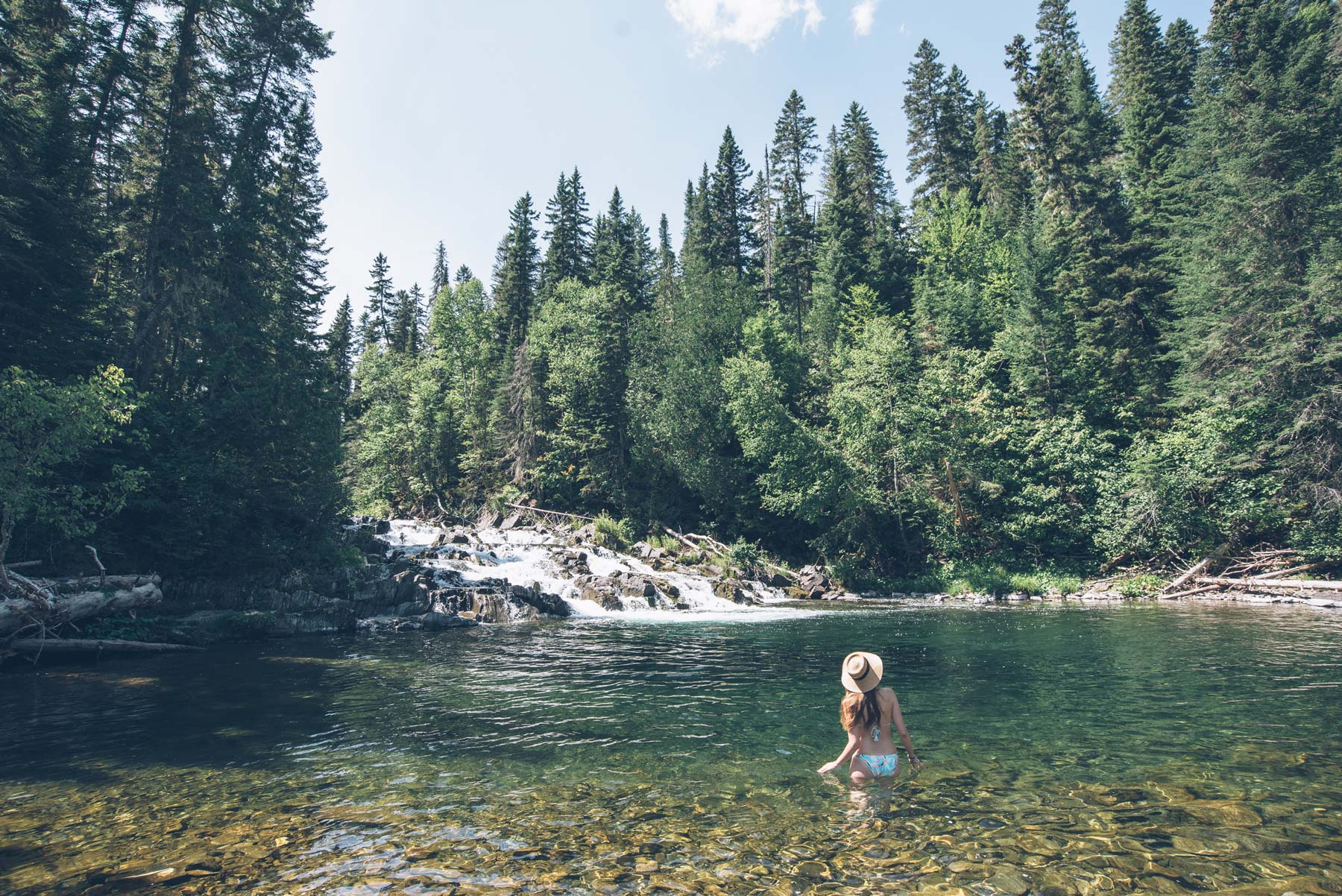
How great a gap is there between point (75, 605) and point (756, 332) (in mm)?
37687

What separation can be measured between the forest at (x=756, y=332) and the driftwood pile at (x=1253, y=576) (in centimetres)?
96

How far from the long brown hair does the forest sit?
735 inches

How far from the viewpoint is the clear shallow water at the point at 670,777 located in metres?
5.35

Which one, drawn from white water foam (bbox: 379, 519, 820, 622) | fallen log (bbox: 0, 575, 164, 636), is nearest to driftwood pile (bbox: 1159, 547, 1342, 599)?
white water foam (bbox: 379, 519, 820, 622)

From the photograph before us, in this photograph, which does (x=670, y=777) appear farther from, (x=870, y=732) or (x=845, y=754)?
(x=870, y=732)

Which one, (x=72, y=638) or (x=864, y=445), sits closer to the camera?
(x=72, y=638)

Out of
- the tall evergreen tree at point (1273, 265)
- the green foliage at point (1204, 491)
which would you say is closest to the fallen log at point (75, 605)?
the green foliage at point (1204, 491)

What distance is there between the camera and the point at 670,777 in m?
7.76

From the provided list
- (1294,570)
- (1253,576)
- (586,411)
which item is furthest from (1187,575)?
(586,411)

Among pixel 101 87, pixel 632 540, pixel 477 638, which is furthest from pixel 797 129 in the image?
pixel 477 638

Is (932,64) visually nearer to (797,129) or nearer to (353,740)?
(797,129)

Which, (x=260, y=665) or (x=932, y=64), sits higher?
(x=932, y=64)

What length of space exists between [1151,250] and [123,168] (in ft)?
170

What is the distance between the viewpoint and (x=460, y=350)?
6225 centimetres
